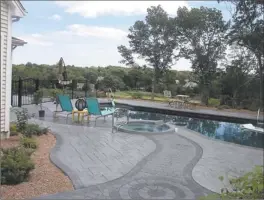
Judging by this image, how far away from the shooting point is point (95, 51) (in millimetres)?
22766

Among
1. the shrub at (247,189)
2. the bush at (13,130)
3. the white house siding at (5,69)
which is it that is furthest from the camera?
the bush at (13,130)

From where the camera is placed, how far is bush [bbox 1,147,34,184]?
14.8 feet

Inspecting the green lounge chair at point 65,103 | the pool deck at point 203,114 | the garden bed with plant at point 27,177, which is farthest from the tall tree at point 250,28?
the garden bed with plant at point 27,177

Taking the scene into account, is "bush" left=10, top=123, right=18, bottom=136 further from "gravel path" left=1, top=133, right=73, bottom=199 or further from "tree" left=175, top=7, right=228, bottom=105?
"tree" left=175, top=7, right=228, bottom=105

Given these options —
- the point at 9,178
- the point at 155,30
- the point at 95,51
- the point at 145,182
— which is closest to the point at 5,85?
the point at 9,178

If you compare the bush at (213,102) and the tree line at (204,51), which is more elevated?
the tree line at (204,51)

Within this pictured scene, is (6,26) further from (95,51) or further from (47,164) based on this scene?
(95,51)

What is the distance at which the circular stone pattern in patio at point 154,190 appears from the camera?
443cm

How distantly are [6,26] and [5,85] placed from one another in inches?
51.6

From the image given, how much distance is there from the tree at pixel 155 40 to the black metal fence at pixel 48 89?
13.2 ft

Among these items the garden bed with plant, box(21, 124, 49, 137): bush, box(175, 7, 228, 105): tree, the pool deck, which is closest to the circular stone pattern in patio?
the garden bed with plant

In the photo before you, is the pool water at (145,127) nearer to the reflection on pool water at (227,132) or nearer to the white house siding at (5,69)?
the reflection on pool water at (227,132)

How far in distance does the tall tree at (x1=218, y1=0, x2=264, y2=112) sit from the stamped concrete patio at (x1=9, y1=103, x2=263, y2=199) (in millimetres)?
9134

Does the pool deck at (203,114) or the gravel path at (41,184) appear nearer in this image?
the gravel path at (41,184)
